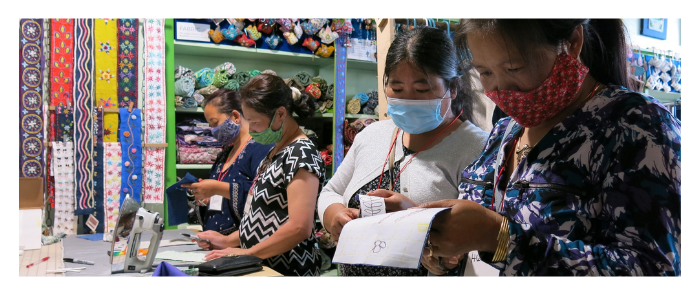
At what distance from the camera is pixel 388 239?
2.94 feet

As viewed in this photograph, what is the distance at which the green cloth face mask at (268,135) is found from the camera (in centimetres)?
176

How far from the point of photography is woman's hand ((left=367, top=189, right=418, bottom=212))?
109cm

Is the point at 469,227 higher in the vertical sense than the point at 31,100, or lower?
lower

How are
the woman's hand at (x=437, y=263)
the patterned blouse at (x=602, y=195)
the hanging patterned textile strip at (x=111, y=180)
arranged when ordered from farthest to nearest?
the hanging patterned textile strip at (x=111, y=180) < the woman's hand at (x=437, y=263) < the patterned blouse at (x=602, y=195)

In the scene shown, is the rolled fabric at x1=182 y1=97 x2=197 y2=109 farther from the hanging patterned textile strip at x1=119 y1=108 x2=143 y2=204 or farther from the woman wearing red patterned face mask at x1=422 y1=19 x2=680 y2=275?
the woman wearing red patterned face mask at x1=422 y1=19 x2=680 y2=275

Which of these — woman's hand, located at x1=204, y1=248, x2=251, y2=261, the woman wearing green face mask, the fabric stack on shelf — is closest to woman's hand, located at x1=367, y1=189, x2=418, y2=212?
the woman wearing green face mask

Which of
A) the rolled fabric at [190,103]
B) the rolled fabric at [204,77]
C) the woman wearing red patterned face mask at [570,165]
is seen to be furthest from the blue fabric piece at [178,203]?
the woman wearing red patterned face mask at [570,165]

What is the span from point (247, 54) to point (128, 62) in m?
0.54

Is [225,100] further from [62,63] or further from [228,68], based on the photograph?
[62,63]

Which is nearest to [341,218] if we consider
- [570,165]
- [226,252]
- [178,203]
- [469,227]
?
[469,227]

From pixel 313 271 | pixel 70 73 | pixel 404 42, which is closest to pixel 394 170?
pixel 404 42

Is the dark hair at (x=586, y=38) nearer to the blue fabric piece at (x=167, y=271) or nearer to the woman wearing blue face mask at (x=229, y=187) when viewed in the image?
the blue fabric piece at (x=167, y=271)

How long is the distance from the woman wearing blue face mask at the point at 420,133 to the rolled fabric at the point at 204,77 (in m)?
1.19
